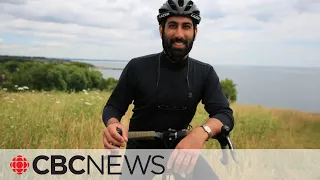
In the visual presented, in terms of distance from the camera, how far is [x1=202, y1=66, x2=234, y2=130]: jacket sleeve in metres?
2.56

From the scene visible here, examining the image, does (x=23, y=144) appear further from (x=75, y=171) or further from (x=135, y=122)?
(x=135, y=122)

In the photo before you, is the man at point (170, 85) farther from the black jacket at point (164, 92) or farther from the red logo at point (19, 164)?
the red logo at point (19, 164)

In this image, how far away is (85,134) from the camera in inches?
251

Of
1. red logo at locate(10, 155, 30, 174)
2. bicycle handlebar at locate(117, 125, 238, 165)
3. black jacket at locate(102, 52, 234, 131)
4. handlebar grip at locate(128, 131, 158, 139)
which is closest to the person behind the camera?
bicycle handlebar at locate(117, 125, 238, 165)

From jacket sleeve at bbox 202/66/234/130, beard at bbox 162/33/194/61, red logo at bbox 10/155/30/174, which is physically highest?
beard at bbox 162/33/194/61

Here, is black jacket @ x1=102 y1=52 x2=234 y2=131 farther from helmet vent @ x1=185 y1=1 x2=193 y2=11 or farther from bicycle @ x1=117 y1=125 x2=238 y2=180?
helmet vent @ x1=185 y1=1 x2=193 y2=11

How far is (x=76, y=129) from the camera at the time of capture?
649cm

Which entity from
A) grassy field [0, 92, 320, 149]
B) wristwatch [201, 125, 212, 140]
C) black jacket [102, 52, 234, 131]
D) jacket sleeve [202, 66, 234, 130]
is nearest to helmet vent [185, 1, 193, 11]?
black jacket [102, 52, 234, 131]

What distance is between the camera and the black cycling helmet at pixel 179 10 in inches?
102

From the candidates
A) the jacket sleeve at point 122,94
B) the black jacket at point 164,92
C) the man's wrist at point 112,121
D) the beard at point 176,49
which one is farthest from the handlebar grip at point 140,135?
the beard at point 176,49

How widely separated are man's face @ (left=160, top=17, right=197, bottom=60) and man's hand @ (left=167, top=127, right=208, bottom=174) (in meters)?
0.72

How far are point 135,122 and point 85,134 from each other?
3.75 m

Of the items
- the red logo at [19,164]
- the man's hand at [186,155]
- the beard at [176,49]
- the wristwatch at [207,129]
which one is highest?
the beard at [176,49]

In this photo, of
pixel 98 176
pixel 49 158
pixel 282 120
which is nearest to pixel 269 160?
pixel 98 176
